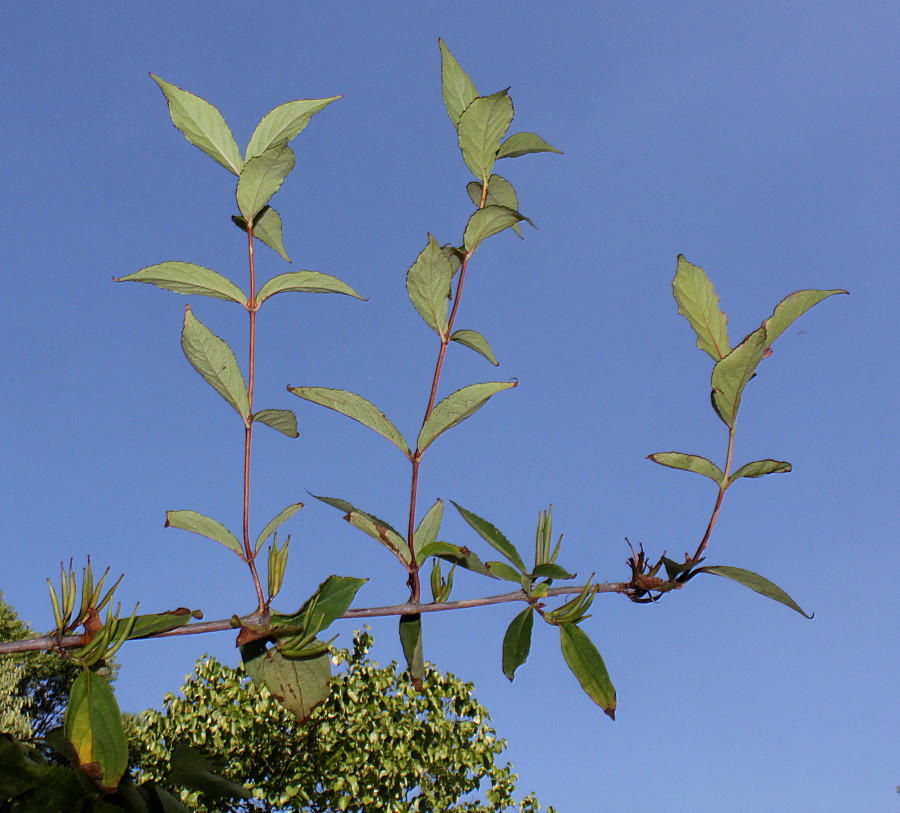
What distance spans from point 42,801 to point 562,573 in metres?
0.80

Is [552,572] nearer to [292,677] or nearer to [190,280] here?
[292,677]

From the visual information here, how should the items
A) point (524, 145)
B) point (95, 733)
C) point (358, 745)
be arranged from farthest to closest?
point (358, 745)
point (524, 145)
point (95, 733)

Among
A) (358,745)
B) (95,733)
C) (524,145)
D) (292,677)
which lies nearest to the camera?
(95,733)

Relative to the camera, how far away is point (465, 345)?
87 centimetres

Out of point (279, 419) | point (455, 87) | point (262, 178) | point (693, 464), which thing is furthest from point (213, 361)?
point (693, 464)

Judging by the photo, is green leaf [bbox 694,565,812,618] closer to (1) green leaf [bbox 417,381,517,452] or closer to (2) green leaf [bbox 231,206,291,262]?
(1) green leaf [bbox 417,381,517,452]

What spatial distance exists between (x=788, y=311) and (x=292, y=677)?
69 centimetres

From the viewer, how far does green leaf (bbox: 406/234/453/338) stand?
0.83 metres

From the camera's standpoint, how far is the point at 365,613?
75 cm

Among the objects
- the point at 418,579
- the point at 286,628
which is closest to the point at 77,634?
the point at 286,628

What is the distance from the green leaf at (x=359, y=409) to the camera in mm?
830

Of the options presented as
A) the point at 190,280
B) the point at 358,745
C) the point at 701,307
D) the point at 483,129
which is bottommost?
the point at 190,280

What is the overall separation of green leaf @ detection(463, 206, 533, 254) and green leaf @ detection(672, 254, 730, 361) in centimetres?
21

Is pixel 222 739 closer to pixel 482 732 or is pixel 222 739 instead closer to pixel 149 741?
pixel 149 741
